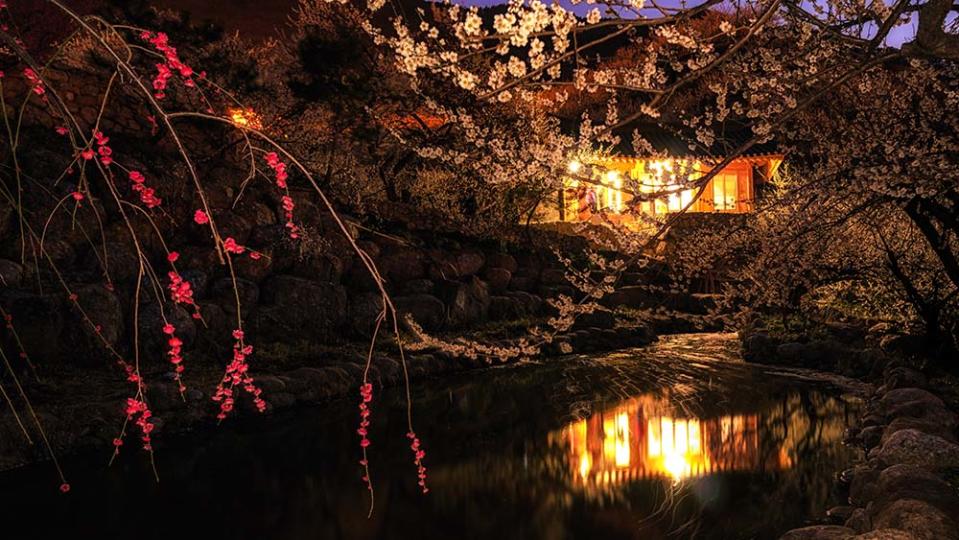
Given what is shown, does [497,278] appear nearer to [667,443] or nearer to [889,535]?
[667,443]

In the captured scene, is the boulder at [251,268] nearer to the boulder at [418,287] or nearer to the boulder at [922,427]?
the boulder at [418,287]

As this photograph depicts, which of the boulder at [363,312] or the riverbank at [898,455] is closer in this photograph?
the riverbank at [898,455]

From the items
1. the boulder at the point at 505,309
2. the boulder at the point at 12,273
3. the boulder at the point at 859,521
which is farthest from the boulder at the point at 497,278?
the boulder at the point at 859,521

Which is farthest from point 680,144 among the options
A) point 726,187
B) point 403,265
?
point 403,265

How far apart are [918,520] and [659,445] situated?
627cm

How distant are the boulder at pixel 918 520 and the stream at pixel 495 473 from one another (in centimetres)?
183

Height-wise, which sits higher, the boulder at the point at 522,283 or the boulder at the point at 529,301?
the boulder at the point at 522,283

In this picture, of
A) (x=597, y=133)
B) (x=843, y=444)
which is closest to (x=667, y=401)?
(x=843, y=444)

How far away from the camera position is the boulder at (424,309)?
20.6 metres

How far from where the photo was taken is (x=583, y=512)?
9.35 metres

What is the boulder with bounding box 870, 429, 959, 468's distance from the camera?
8.22 m

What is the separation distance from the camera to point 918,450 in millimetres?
8570

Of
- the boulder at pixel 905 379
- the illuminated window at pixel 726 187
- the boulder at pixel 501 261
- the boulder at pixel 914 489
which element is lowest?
the boulder at pixel 914 489

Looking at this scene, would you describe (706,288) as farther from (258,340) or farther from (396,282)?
(258,340)
